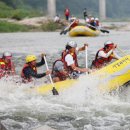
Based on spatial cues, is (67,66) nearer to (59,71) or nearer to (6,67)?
(59,71)

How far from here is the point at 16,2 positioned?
66.2 meters

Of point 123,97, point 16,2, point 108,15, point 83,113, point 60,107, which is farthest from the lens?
point 108,15

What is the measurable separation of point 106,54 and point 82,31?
64.0ft

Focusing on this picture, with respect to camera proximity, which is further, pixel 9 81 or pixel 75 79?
pixel 9 81

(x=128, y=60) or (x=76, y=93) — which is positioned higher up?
(x=128, y=60)

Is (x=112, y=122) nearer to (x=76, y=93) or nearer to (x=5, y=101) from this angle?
(x=76, y=93)

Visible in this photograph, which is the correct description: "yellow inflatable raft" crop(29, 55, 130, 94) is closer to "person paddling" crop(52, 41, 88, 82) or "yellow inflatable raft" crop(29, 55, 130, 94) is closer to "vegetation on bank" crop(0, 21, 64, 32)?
"person paddling" crop(52, 41, 88, 82)

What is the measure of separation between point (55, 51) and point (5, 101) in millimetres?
12791

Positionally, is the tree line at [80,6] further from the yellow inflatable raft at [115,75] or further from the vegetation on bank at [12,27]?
the yellow inflatable raft at [115,75]

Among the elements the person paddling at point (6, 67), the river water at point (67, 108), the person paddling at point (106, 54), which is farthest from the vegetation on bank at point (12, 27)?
the river water at point (67, 108)

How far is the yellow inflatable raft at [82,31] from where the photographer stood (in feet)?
106

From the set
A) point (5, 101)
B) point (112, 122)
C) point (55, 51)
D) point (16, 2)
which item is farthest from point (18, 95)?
point (16, 2)

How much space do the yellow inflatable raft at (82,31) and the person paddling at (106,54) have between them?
19.1 meters

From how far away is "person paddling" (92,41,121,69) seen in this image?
42.1ft
